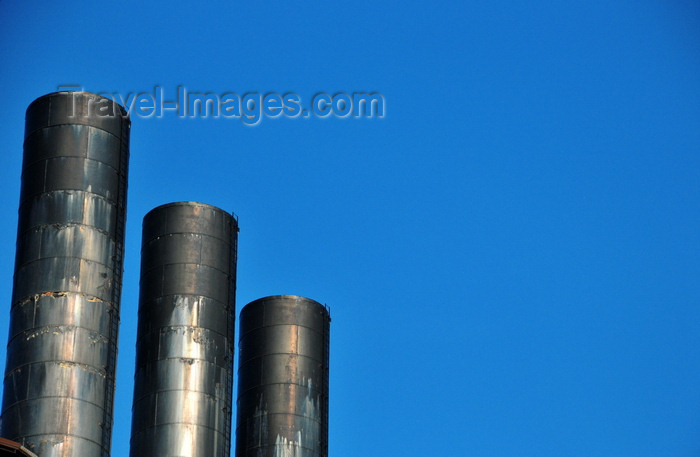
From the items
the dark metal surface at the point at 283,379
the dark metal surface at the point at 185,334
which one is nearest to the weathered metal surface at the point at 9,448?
the dark metal surface at the point at 185,334

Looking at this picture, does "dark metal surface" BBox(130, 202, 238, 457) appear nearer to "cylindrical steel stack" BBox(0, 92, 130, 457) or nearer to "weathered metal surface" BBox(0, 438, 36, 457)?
"cylindrical steel stack" BBox(0, 92, 130, 457)

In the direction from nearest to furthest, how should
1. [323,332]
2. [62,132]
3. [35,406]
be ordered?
1. [35,406]
2. [62,132]
3. [323,332]

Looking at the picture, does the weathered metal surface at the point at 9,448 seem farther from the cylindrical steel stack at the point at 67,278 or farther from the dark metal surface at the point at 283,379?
the dark metal surface at the point at 283,379

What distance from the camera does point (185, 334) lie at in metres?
44.2

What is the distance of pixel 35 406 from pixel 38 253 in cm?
443

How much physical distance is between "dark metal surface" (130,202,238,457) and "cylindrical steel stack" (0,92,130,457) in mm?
3110

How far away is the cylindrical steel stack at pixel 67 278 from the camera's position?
→ 39.1 metres

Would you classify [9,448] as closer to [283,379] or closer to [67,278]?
[67,278]

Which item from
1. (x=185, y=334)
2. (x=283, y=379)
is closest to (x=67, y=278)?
(x=185, y=334)

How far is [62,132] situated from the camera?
4241 cm

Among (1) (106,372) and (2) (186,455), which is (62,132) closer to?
(1) (106,372)

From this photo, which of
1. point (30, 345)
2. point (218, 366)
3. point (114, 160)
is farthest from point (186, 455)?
point (114, 160)

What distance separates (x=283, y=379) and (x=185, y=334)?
516 centimetres

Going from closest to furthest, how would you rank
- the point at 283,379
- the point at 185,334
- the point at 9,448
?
the point at 9,448, the point at 185,334, the point at 283,379
